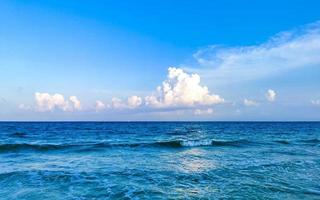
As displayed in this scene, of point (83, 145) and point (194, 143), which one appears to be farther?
point (194, 143)

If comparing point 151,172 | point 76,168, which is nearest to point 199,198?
point 151,172

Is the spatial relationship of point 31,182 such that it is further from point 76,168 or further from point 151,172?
point 151,172

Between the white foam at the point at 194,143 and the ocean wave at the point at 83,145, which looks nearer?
the ocean wave at the point at 83,145

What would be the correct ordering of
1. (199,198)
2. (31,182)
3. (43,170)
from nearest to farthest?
(199,198), (31,182), (43,170)

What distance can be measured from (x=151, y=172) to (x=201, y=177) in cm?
325

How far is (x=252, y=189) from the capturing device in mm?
14383

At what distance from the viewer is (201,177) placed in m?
17.3

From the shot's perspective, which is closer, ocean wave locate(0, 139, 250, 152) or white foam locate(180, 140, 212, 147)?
ocean wave locate(0, 139, 250, 152)

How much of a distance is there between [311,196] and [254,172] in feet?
18.0

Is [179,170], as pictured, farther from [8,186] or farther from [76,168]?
[8,186]

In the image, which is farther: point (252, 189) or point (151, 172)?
point (151, 172)

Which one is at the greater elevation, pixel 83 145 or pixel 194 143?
pixel 194 143

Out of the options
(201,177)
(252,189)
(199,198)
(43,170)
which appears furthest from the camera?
(43,170)

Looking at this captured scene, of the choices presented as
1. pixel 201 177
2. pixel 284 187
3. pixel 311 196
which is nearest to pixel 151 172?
pixel 201 177
